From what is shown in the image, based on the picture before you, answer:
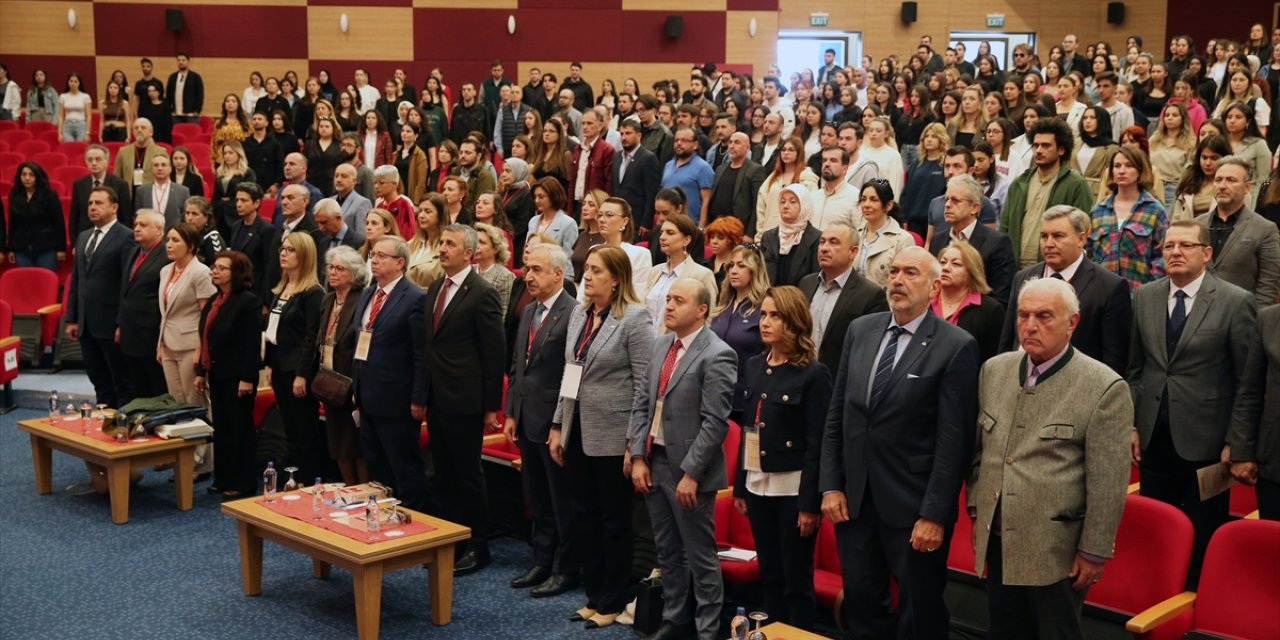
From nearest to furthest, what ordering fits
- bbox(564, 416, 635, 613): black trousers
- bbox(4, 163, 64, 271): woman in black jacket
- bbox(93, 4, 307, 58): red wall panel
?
bbox(564, 416, 635, 613): black trousers → bbox(4, 163, 64, 271): woman in black jacket → bbox(93, 4, 307, 58): red wall panel

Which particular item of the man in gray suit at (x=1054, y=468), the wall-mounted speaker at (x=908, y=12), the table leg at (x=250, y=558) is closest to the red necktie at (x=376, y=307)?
the table leg at (x=250, y=558)

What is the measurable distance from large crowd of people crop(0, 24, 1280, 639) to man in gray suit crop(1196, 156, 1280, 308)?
12mm

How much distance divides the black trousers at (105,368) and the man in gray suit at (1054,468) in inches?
222

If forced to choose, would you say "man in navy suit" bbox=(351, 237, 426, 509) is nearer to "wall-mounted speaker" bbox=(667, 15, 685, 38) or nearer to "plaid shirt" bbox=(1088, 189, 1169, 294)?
"plaid shirt" bbox=(1088, 189, 1169, 294)

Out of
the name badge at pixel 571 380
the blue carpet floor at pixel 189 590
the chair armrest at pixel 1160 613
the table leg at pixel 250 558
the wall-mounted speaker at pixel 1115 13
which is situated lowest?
the blue carpet floor at pixel 189 590

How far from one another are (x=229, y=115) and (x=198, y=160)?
6.69ft

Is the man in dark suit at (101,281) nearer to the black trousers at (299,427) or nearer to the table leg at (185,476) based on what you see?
the table leg at (185,476)

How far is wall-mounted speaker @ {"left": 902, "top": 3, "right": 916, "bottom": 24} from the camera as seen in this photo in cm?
1780

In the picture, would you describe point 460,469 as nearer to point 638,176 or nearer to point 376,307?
point 376,307

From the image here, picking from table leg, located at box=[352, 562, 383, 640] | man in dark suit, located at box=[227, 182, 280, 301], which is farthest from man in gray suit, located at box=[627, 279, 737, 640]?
man in dark suit, located at box=[227, 182, 280, 301]

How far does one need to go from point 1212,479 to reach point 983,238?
1.54m

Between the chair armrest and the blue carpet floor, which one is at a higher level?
the chair armrest

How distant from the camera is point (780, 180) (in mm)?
7090

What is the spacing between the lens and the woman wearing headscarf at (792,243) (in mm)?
5764
